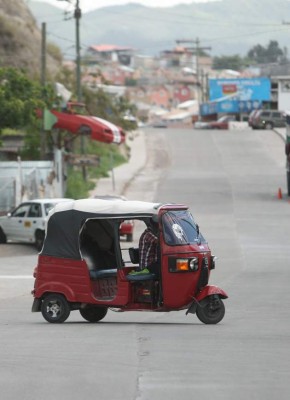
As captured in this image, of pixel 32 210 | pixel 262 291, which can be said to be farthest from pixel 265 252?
pixel 262 291

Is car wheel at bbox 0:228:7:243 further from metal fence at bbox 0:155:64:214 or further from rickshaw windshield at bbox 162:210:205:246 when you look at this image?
rickshaw windshield at bbox 162:210:205:246

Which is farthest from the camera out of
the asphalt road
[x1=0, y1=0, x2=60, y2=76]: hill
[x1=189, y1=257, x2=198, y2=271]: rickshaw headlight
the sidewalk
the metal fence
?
[x1=0, y1=0, x2=60, y2=76]: hill

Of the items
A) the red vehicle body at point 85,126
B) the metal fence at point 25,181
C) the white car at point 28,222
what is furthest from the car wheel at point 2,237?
the red vehicle body at point 85,126

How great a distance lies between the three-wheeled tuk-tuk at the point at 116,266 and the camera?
61.8ft

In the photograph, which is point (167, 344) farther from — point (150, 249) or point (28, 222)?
point (28, 222)

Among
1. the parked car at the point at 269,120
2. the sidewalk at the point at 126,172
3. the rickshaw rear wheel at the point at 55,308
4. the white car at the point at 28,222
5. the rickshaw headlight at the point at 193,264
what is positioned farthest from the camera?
the parked car at the point at 269,120

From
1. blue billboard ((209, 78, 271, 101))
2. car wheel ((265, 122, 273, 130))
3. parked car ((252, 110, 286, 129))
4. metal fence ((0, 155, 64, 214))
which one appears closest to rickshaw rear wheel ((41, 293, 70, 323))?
metal fence ((0, 155, 64, 214))

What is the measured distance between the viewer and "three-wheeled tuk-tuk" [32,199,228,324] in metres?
18.8

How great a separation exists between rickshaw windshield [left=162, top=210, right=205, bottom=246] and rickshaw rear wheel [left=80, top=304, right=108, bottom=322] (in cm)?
210

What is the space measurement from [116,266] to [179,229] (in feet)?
4.10

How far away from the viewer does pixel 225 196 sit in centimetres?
5844

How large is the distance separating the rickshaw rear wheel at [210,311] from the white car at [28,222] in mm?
20130

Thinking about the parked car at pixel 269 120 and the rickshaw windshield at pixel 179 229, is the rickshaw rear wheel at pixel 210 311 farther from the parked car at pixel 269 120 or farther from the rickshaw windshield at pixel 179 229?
the parked car at pixel 269 120

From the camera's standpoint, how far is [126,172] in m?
70.8
